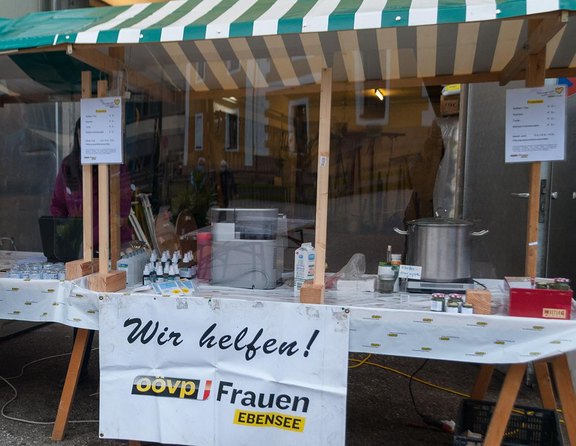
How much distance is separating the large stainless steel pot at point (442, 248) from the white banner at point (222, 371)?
57cm

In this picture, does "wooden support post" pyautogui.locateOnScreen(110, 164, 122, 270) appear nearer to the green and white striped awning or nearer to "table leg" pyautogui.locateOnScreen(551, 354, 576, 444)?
the green and white striped awning

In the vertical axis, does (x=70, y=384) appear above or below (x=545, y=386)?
below

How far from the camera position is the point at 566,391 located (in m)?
2.30

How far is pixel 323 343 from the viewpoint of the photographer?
2.41 meters

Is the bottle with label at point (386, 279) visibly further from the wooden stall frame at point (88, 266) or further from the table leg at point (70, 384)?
the table leg at point (70, 384)

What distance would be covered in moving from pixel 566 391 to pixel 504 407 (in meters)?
0.30

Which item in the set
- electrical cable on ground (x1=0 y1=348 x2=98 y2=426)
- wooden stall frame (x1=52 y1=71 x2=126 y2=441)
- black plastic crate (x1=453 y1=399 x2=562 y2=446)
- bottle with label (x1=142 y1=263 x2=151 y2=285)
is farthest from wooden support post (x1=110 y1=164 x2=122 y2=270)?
black plastic crate (x1=453 y1=399 x2=562 y2=446)

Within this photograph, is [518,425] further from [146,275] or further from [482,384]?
[146,275]

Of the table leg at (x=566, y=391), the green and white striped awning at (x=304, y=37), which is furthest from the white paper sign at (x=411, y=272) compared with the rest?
the green and white striped awning at (x=304, y=37)

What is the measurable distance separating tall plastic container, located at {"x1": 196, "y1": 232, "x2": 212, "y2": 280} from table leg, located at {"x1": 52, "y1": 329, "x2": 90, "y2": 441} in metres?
0.71

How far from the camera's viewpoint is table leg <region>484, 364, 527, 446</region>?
7.38 ft

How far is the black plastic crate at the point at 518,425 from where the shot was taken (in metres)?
2.44

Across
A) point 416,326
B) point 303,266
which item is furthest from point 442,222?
point 303,266

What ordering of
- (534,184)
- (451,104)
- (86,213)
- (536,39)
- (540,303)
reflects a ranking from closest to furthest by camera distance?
(540,303) → (536,39) → (534,184) → (86,213) → (451,104)
